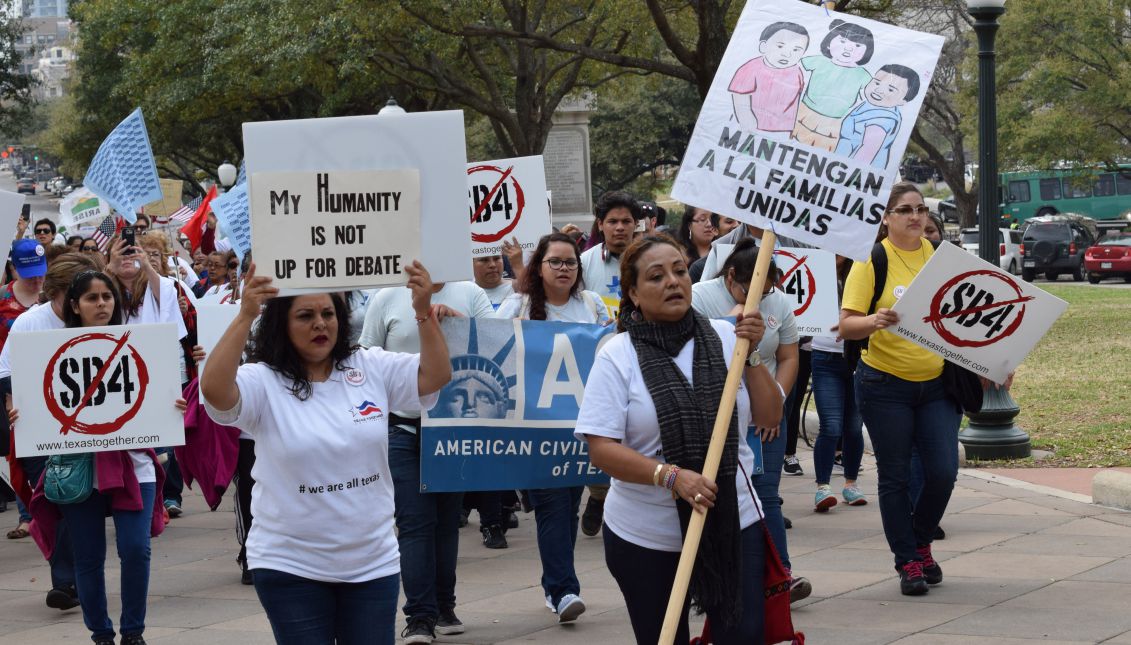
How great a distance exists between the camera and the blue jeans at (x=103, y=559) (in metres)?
6.46

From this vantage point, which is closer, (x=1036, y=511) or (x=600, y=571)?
(x=600, y=571)

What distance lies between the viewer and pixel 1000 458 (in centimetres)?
1118

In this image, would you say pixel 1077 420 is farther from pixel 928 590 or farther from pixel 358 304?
pixel 358 304

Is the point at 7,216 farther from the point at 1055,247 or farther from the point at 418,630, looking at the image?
the point at 1055,247

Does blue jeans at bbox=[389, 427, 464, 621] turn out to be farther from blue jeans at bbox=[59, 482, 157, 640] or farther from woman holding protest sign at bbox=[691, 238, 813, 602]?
woman holding protest sign at bbox=[691, 238, 813, 602]

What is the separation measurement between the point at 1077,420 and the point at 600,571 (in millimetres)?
6524

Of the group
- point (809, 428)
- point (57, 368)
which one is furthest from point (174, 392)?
point (809, 428)

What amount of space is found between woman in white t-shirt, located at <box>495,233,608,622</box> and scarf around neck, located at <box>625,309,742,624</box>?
2.50 m

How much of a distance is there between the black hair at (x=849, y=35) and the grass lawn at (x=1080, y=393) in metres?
6.60

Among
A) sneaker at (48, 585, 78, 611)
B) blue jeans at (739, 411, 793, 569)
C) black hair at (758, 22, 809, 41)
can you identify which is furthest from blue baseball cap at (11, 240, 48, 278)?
black hair at (758, 22, 809, 41)

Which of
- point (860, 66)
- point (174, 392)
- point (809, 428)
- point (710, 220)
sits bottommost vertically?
point (809, 428)

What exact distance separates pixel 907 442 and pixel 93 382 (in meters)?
3.82

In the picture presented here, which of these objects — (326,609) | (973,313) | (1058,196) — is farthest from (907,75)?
(1058,196)

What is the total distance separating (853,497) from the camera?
9.73m
